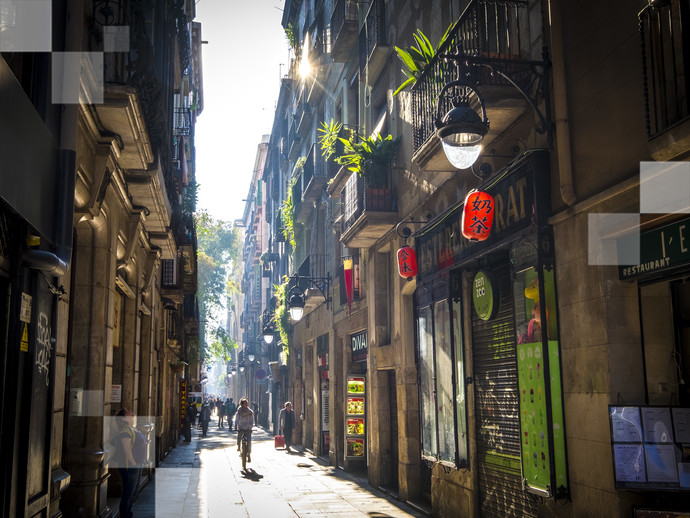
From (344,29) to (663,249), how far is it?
13.4 meters

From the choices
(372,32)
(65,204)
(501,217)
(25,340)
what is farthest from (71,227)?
(372,32)

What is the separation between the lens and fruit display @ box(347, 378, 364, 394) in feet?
58.5

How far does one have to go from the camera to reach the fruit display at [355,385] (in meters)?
17.8

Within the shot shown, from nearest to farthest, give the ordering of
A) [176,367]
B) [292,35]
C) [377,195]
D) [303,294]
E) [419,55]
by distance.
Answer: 1. [419,55]
2. [377,195]
3. [303,294]
4. [292,35]
5. [176,367]

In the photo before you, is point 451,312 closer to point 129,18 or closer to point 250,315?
point 129,18

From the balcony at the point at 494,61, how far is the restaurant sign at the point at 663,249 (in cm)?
236

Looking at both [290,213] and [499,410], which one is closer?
[499,410]

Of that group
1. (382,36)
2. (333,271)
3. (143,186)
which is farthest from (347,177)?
(143,186)

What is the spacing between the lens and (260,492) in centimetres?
1426

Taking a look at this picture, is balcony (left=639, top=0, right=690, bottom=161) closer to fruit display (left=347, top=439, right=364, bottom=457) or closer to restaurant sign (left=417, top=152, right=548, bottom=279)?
restaurant sign (left=417, top=152, right=548, bottom=279)

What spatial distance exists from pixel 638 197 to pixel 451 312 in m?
4.97

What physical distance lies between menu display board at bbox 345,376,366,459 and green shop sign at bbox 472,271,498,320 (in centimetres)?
798

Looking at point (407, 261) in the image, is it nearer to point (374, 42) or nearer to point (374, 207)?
point (374, 207)

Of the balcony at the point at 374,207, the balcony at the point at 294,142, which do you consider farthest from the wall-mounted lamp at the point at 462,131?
the balcony at the point at 294,142
